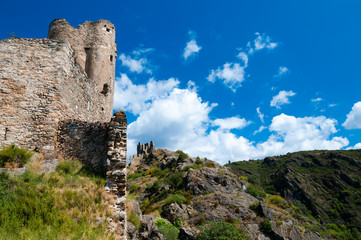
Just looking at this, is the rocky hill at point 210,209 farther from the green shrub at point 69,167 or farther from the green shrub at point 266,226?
the green shrub at point 69,167

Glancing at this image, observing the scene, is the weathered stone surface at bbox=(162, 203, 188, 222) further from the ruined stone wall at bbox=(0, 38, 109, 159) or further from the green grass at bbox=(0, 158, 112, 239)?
the green grass at bbox=(0, 158, 112, 239)

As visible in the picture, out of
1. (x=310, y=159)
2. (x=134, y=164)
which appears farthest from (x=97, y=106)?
(x=310, y=159)

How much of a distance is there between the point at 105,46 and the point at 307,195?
67.0 m

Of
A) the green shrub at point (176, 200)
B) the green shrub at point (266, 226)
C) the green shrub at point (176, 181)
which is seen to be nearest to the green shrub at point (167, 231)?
the green shrub at point (176, 200)

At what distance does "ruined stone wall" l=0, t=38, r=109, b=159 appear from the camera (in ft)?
26.9

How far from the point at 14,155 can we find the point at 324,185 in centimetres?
8120

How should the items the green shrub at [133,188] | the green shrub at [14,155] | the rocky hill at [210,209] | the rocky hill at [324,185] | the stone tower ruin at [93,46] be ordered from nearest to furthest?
1. the green shrub at [14,155]
2. the stone tower ruin at [93,46]
3. the rocky hill at [210,209]
4. the green shrub at [133,188]
5. the rocky hill at [324,185]

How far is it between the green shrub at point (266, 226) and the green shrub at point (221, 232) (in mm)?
2980

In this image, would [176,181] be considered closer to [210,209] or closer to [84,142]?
[210,209]

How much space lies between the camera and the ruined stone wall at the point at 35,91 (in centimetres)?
819

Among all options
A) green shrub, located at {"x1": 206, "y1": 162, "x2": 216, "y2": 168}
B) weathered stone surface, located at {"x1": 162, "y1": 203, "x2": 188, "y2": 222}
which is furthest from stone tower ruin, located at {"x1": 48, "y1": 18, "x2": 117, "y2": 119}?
green shrub, located at {"x1": 206, "y1": 162, "x2": 216, "y2": 168}

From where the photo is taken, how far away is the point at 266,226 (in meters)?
21.0

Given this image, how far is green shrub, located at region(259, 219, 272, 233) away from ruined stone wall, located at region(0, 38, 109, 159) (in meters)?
20.3

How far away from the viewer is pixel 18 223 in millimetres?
4742
